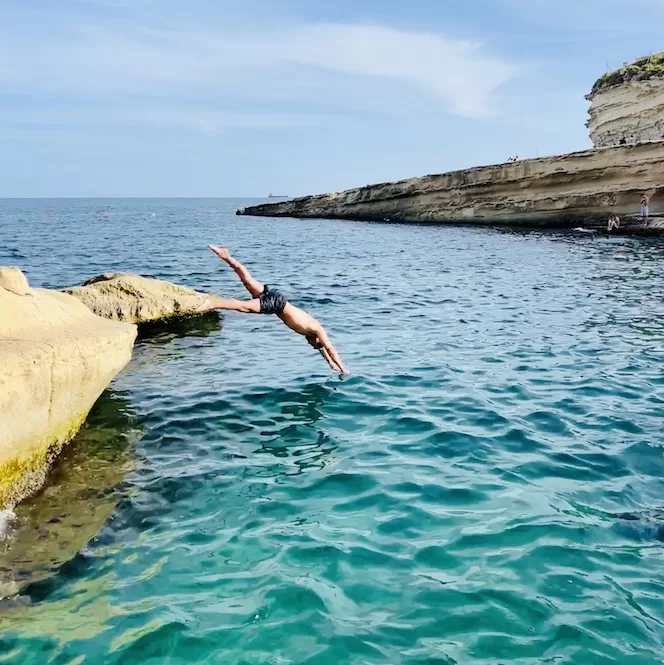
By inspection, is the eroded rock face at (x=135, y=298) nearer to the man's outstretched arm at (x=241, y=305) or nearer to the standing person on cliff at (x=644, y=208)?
the man's outstretched arm at (x=241, y=305)

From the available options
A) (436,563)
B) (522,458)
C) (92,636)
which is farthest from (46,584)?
(522,458)

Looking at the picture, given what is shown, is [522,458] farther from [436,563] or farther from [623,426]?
[436,563]

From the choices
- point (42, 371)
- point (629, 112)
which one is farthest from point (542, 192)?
point (42, 371)

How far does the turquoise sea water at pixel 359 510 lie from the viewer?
4.61 m

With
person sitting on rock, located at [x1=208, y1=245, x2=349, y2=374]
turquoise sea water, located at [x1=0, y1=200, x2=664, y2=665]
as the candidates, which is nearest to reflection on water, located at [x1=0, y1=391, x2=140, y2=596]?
turquoise sea water, located at [x1=0, y1=200, x2=664, y2=665]

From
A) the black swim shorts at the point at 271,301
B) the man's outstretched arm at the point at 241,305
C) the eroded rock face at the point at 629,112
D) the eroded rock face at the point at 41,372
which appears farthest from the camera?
the eroded rock face at the point at 629,112

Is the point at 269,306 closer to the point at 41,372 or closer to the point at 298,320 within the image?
the point at 298,320

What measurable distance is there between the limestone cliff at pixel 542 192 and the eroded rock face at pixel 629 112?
747cm

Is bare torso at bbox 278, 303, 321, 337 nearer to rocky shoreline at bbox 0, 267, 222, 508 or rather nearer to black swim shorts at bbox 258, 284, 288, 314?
black swim shorts at bbox 258, 284, 288, 314

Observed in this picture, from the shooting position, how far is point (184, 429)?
8.51 m

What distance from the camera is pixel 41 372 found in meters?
6.16

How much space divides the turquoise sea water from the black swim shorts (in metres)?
1.22

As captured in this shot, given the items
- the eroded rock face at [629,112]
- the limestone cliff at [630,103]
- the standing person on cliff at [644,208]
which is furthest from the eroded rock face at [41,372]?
the eroded rock face at [629,112]

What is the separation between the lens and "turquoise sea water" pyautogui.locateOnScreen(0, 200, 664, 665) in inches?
181
